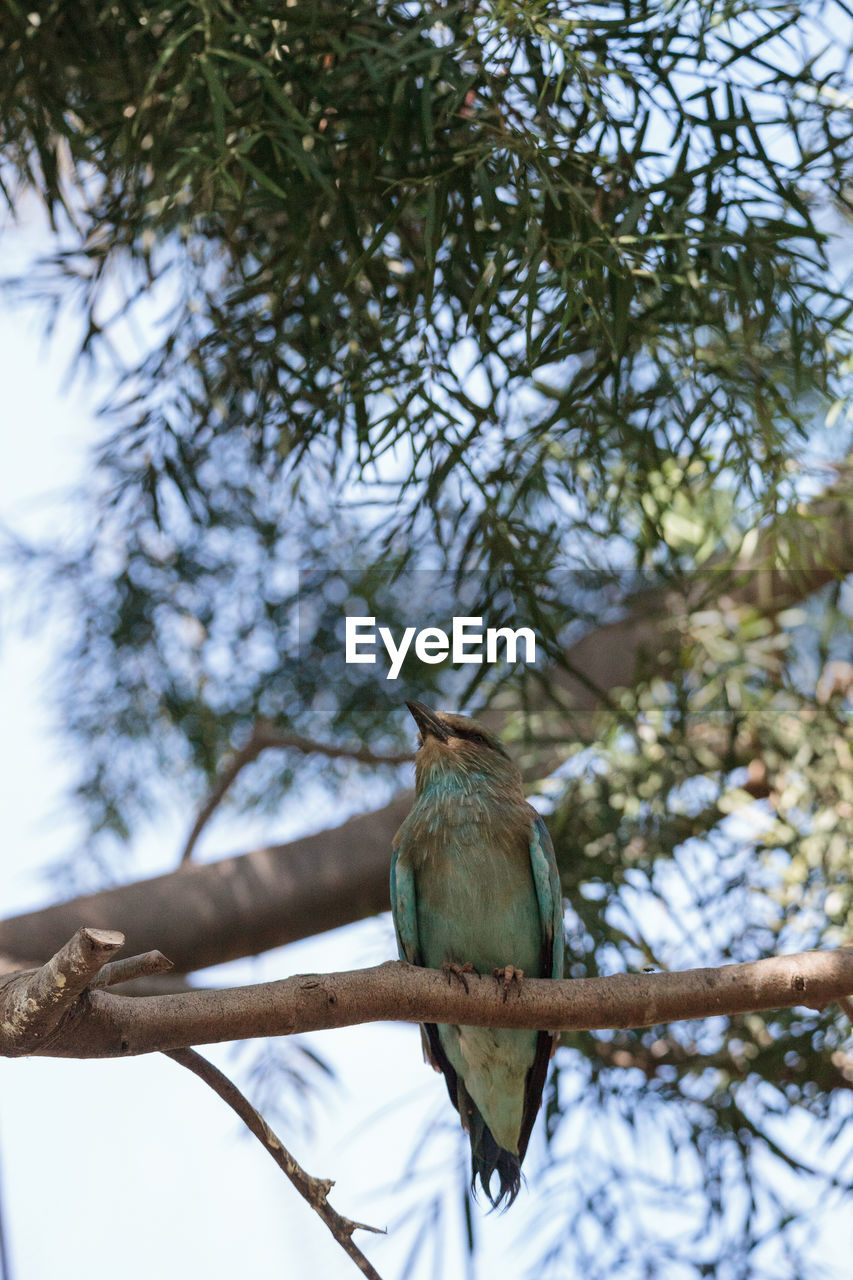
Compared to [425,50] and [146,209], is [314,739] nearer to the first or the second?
[146,209]

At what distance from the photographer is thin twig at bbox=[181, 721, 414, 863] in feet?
11.1

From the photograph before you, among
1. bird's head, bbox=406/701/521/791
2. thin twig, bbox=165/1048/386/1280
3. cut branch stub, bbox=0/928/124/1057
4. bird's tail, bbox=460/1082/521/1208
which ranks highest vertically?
bird's head, bbox=406/701/521/791

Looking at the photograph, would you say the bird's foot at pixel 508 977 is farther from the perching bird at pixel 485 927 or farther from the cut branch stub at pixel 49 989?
the cut branch stub at pixel 49 989

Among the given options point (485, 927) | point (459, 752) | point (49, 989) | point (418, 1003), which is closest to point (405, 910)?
point (485, 927)

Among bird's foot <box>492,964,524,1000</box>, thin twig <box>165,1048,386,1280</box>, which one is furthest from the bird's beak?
thin twig <box>165,1048,386,1280</box>

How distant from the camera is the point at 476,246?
6.86 ft

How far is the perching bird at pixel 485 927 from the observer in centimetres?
204

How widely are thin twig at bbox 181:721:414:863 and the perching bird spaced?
1.22 m

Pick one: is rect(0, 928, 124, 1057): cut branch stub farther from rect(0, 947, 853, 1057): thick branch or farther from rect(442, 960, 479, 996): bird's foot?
rect(442, 960, 479, 996): bird's foot

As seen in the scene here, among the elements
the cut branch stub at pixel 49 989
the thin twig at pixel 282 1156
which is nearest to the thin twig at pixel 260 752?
the thin twig at pixel 282 1156

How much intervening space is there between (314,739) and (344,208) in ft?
5.59

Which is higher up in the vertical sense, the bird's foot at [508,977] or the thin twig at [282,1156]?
the bird's foot at [508,977]

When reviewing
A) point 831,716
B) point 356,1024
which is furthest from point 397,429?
point 831,716

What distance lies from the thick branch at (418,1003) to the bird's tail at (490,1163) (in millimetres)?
498
